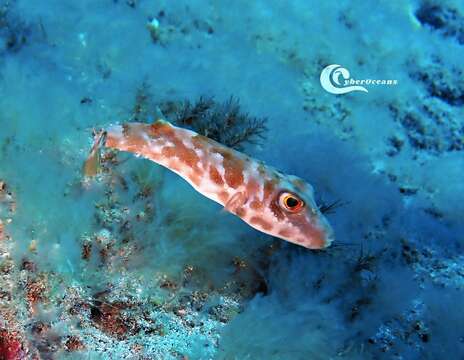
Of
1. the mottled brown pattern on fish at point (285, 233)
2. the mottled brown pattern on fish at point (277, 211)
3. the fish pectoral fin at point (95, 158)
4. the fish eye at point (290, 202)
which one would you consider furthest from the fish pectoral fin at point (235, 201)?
the fish pectoral fin at point (95, 158)

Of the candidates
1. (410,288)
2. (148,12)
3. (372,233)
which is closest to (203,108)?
(148,12)

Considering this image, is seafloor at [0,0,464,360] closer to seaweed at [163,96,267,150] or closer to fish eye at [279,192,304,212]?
seaweed at [163,96,267,150]

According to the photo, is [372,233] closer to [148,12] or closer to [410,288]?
[410,288]

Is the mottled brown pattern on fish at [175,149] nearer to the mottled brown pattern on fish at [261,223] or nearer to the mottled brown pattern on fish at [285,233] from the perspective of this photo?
the mottled brown pattern on fish at [261,223]

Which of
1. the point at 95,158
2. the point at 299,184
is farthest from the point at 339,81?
the point at 95,158

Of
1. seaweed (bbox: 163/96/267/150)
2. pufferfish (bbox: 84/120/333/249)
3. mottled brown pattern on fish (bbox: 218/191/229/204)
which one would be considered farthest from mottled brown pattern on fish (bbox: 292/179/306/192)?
seaweed (bbox: 163/96/267/150)

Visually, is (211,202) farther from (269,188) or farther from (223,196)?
(269,188)
